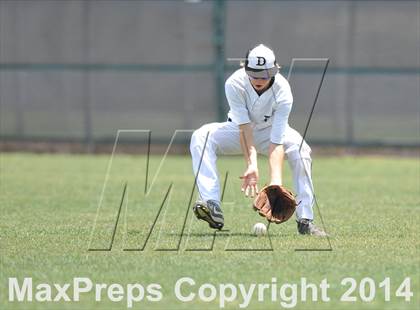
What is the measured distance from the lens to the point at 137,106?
21359mm

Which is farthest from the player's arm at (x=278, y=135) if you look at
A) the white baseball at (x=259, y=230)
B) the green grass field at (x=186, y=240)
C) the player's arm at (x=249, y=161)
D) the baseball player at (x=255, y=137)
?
the green grass field at (x=186, y=240)

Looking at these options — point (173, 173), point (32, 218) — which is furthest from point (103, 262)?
point (173, 173)

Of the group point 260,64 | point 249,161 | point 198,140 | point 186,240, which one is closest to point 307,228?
point 249,161

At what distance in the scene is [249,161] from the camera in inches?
366

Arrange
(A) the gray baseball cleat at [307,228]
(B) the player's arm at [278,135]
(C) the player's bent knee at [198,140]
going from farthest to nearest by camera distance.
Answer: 1. (C) the player's bent knee at [198,140]
2. (A) the gray baseball cleat at [307,228]
3. (B) the player's arm at [278,135]

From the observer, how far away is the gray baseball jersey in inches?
374

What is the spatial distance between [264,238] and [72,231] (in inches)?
73.9

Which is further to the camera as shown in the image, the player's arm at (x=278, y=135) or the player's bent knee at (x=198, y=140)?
the player's bent knee at (x=198, y=140)

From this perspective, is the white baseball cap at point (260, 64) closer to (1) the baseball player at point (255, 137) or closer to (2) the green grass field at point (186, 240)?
(1) the baseball player at point (255, 137)

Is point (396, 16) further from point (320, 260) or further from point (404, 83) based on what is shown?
point (320, 260)

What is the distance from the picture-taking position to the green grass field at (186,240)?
720 cm

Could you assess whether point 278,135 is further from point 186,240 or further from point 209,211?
point 186,240

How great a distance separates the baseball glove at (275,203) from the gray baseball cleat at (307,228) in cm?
29

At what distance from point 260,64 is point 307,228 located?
5.31 ft
